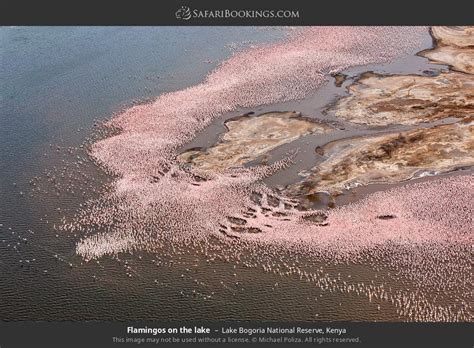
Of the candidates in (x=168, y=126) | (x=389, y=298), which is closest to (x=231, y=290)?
(x=389, y=298)

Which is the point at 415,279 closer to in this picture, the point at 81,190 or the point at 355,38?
the point at 81,190

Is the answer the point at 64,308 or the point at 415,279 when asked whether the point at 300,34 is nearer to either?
the point at 415,279

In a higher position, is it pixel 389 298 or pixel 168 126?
pixel 168 126

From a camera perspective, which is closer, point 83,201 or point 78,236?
point 78,236

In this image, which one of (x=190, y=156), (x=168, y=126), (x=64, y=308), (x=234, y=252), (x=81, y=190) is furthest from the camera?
(x=168, y=126)

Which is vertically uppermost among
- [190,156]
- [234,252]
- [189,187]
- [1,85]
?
[1,85]

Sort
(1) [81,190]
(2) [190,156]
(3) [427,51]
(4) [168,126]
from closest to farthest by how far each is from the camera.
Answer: (1) [81,190]
(2) [190,156]
(4) [168,126]
(3) [427,51]

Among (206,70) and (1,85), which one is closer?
(1,85)

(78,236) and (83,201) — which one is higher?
(83,201)

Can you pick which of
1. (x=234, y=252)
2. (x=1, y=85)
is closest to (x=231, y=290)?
(x=234, y=252)
